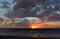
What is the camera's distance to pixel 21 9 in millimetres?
1093

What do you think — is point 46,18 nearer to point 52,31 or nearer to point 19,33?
point 52,31

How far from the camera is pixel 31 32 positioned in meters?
1.06

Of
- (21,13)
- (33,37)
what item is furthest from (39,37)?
(21,13)

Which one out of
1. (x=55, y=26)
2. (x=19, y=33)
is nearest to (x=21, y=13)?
(x=19, y=33)

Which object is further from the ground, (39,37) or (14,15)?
(14,15)

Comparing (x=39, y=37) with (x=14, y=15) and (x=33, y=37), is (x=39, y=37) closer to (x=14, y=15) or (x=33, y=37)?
(x=33, y=37)

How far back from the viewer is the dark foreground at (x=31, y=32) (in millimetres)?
1037

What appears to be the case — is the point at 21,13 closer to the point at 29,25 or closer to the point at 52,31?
the point at 29,25

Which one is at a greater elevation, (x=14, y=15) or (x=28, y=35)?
(x=14, y=15)

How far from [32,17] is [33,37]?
0.13 meters

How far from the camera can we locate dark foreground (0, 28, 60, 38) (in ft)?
3.40

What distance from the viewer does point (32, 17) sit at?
107 cm

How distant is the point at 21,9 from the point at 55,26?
246mm

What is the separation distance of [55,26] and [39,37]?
A: 121 millimetres
